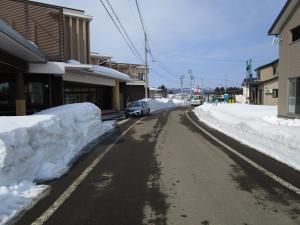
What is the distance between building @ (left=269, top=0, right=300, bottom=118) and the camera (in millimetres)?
18500

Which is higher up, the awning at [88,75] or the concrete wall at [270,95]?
the awning at [88,75]

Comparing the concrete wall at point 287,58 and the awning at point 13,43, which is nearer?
the awning at point 13,43

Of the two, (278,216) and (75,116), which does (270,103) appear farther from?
(278,216)

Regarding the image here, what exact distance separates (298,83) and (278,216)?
585 inches

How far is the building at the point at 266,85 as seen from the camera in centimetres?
4317

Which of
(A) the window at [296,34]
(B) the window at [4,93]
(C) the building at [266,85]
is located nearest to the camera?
(A) the window at [296,34]

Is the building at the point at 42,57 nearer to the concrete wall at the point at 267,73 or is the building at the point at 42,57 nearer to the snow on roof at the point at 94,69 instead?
the snow on roof at the point at 94,69

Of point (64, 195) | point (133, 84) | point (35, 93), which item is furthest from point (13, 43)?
point (133, 84)

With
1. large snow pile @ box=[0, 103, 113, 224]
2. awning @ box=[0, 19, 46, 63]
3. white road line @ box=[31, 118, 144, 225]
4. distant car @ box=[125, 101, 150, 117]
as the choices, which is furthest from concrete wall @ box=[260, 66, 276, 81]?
white road line @ box=[31, 118, 144, 225]

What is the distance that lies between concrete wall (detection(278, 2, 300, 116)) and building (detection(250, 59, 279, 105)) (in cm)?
2212

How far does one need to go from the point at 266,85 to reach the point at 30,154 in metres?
42.1

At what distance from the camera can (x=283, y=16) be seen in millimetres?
19703

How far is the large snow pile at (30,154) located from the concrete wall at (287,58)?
1242 centimetres

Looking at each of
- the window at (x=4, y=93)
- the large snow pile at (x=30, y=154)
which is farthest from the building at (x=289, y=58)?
the window at (x=4, y=93)
